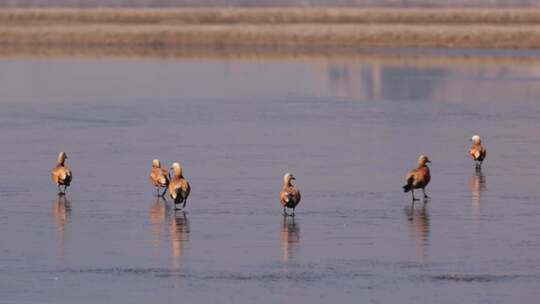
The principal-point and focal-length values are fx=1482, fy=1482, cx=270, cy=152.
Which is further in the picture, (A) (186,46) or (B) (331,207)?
(A) (186,46)

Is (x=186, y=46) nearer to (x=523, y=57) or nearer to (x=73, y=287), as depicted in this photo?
(x=523, y=57)

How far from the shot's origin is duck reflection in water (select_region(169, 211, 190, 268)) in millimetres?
16000

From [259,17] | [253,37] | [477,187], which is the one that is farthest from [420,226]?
[259,17]

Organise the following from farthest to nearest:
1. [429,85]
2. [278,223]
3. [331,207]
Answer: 1. [429,85]
2. [331,207]
3. [278,223]

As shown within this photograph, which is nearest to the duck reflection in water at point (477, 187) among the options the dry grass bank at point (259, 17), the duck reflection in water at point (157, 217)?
the duck reflection in water at point (157, 217)

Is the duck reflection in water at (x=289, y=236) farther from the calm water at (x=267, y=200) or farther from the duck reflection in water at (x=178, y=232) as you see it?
the duck reflection in water at (x=178, y=232)

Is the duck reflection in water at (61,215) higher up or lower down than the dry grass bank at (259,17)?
lower down

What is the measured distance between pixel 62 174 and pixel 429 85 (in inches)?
987

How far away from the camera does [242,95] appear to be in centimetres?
4006

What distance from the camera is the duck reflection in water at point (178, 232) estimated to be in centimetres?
1600

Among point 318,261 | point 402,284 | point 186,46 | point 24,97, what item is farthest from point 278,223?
point 186,46

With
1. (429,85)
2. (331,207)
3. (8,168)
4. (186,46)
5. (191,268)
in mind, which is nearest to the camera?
(191,268)

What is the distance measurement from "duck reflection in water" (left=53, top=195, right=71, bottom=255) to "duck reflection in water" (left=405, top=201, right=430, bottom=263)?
3.95m

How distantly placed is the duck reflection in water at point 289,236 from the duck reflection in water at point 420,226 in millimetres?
1369
